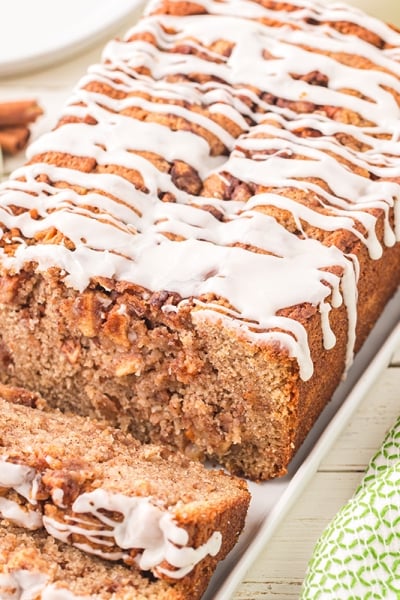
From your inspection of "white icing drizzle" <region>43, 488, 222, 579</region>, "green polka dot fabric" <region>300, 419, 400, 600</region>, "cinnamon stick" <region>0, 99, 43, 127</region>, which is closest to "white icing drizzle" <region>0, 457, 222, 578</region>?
"white icing drizzle" <region>43, 488, 222, 579</region>

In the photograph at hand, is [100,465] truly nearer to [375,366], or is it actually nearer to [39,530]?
[39,530]

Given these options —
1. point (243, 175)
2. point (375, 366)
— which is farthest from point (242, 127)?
point (375, 366)

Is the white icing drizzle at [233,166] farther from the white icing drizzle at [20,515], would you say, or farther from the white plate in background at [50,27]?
the white plate in background at [50,27]

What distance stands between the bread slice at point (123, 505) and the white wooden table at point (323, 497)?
18cm

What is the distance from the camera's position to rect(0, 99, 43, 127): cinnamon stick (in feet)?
16.9

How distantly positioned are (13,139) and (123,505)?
2412 mm

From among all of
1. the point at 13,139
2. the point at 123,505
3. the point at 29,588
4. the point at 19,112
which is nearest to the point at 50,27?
the point at 19,112

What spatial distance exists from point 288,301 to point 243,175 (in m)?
0.64

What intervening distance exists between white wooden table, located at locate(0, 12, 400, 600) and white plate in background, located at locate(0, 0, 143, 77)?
2.42m

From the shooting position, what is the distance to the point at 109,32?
18.8 ft

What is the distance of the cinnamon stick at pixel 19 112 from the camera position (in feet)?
16.9

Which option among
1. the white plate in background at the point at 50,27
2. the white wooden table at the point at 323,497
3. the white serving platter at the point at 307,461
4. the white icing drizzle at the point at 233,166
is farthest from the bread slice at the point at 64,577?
the white plate in background at the point at 50,27

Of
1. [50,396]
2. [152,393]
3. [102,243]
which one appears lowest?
[50,396]

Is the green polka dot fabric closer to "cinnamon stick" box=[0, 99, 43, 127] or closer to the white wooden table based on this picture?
the white wooden table
